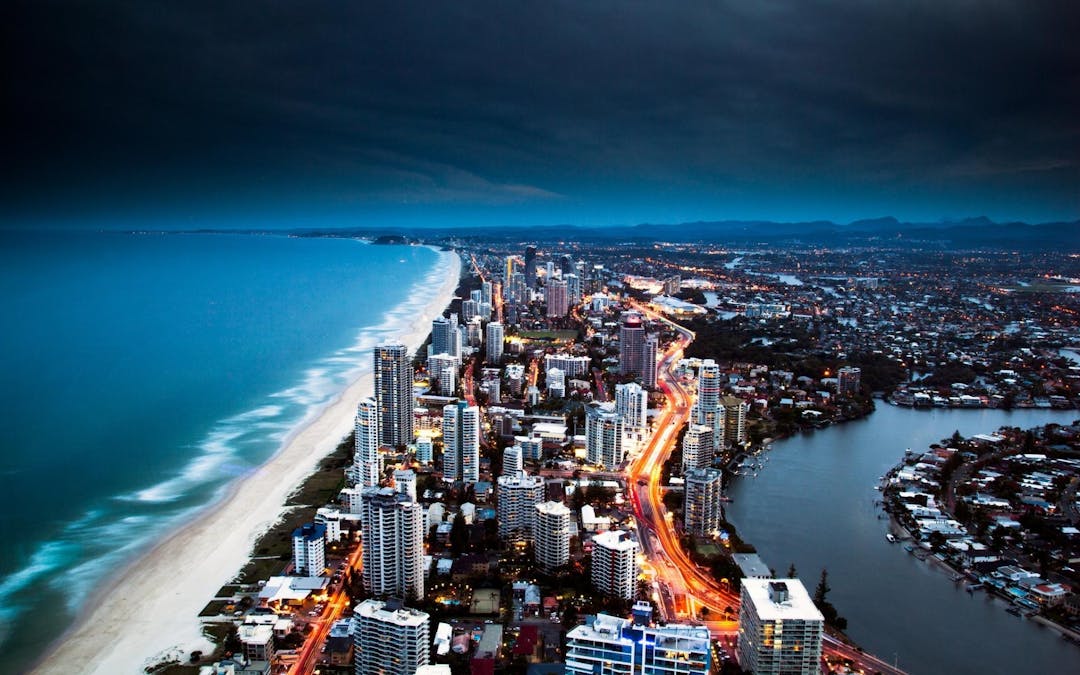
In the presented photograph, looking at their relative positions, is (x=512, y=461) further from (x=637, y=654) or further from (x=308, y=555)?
(x=637, y=654)

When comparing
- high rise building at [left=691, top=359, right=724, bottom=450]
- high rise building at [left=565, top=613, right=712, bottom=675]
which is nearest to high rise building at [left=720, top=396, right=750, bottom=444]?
high rise building at [left=691, top=359, right=724, bottom=450]

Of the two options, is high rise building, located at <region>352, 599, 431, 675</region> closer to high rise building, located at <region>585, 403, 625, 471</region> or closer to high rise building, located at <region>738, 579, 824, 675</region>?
high rise building, located at <region>738, 579, 824, 675</region>

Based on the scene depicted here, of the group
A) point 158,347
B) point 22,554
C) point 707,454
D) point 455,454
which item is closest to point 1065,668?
point 707,454

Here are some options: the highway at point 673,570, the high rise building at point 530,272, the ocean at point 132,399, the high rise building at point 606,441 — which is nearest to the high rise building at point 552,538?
the highway at point 673,570

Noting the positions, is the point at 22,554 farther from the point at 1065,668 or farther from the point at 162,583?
the point at 1065,668

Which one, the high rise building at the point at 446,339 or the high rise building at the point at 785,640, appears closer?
the high rise building at the point at 785,640

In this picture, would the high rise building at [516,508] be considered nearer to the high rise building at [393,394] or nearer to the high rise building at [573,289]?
the high rise building at [393,394]
